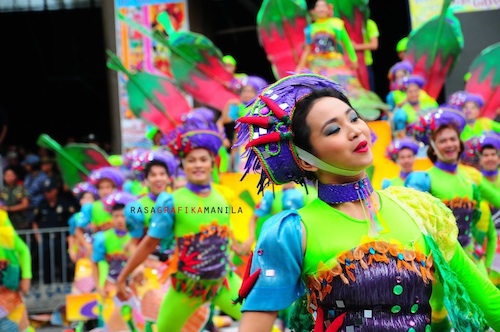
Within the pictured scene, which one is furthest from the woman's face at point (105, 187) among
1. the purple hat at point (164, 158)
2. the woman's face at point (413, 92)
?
the woman's face at point (413, 92)

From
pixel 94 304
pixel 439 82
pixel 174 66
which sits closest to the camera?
pixel 94 304

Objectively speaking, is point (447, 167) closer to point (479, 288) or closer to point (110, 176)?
point (479, 288)

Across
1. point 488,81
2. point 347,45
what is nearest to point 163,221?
point 347,45

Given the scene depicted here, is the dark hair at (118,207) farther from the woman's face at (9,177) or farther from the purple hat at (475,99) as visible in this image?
the woman's face at (9,177)

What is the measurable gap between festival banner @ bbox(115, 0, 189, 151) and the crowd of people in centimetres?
127

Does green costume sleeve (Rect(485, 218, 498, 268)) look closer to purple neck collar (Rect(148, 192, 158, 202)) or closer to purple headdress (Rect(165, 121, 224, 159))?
purple headdress (Rect(165, 121, 224, 159))

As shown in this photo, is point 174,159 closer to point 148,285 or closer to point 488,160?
point 148,285

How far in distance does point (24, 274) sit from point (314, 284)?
13.9 ft

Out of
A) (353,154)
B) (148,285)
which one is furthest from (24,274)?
(353,154)

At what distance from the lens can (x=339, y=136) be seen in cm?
250

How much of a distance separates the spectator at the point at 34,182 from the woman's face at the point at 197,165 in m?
6.25

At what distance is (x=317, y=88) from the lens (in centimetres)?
263

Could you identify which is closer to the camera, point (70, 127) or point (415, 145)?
point (415, 145)

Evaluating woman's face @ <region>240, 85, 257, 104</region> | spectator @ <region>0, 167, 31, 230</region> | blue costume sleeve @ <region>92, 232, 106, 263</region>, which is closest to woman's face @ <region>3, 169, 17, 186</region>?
spectator @ <region>0, 167, 31, 230</region>
